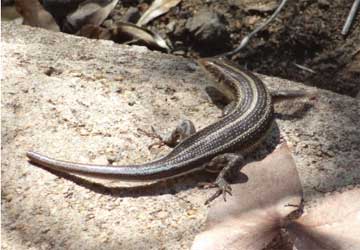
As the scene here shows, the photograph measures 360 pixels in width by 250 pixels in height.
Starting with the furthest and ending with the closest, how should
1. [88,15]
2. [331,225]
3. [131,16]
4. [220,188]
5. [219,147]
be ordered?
1. [131,16]
2. [88,15]
3. [219,147]
4. [220,188]
5. [331,225]

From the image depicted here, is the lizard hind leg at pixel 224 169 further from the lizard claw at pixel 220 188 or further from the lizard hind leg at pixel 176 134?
the lizard hind leg at pixel 176 134

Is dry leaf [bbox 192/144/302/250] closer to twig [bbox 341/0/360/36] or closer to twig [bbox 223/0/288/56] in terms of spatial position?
twig [bbox 223/0/288/56]

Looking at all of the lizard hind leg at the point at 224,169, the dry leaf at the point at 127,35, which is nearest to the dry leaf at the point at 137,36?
the dry leaf at the point at 127,35

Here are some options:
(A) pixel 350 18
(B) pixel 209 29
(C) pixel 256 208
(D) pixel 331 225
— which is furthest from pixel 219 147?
(A) pixel 350 18

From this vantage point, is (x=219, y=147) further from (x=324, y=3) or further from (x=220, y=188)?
(x=324, y=3)

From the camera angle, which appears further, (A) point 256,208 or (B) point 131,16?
(B) point 131,16

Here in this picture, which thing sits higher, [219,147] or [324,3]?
[324,3]

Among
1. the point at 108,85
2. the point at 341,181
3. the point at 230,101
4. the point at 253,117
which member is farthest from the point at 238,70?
the point at 341,181
